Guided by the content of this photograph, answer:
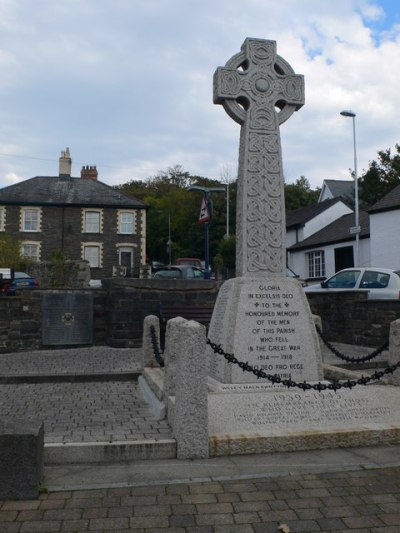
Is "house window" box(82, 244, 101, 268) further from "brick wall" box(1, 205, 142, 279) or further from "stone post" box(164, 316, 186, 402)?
"stone post" box(164, 316, 186, 402)

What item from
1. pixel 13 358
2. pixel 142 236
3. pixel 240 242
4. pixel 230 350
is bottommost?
pixel 13 358

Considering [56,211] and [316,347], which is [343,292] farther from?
[56,211]

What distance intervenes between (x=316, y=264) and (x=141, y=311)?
70.7 ft

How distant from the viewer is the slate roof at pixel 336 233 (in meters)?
30.3

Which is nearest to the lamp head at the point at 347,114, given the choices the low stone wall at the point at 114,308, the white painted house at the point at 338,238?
the white painted house at the point at 338,238

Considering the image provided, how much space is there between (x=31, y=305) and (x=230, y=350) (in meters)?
8.23

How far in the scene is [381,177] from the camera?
4178 cm

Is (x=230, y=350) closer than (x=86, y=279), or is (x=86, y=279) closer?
(x=230, y=350)

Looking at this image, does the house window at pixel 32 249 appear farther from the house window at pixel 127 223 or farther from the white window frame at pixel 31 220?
the house window at pixel 127 223

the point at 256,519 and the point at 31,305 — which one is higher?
the point at 31,305

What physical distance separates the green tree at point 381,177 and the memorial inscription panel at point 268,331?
124 feet

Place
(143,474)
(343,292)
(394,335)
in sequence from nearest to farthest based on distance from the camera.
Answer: (143,474) < (394,335) < (343,292)

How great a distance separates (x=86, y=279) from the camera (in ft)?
90.1

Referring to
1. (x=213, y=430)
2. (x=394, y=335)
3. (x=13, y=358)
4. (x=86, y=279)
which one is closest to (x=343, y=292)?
(x=394, y=335)
